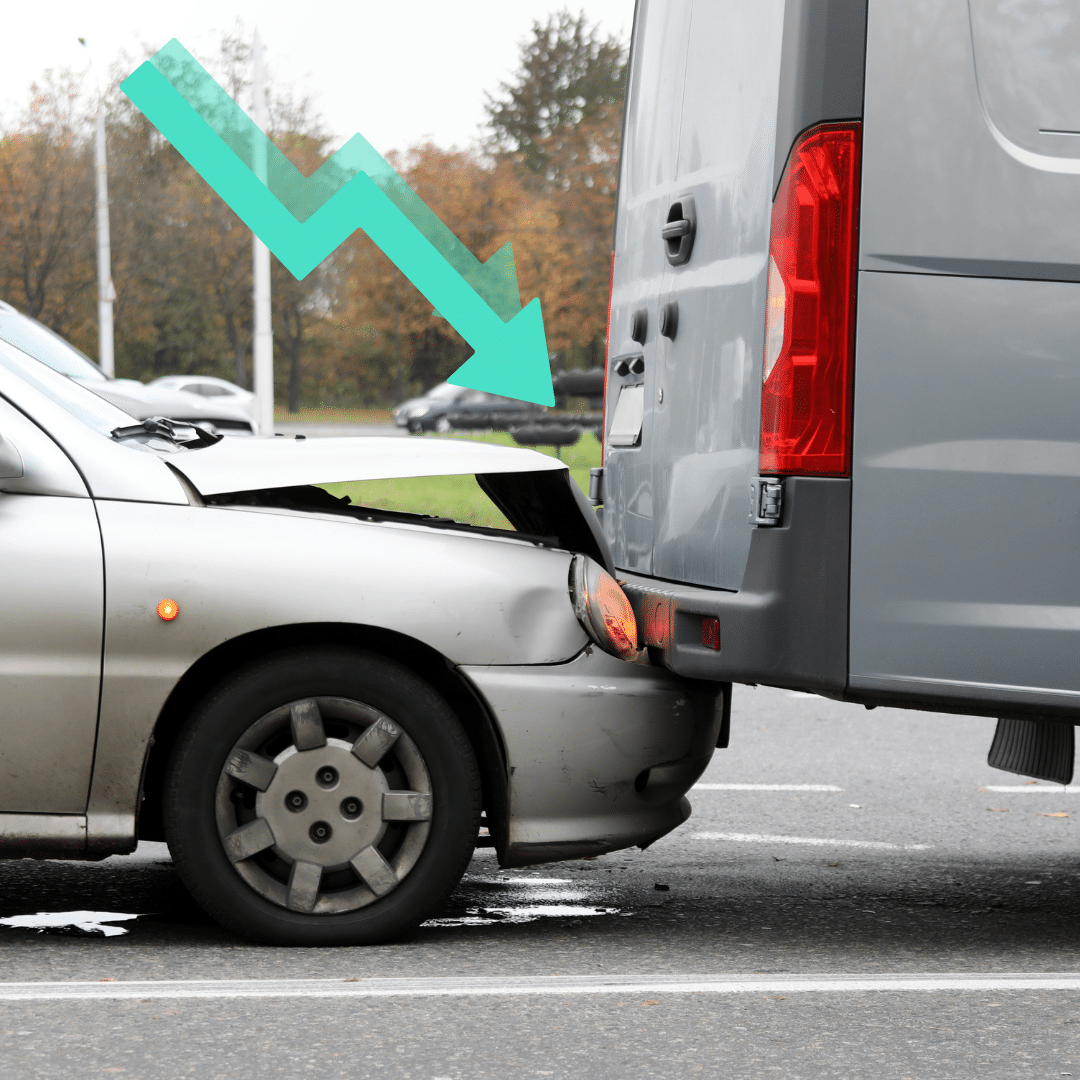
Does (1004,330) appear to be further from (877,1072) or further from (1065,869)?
(1065,869)

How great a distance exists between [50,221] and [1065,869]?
2858cm

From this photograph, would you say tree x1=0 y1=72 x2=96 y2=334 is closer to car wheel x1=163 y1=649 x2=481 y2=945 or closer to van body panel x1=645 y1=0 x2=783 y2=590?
van body panel x1=645 y1=0 x2=783 y2=590

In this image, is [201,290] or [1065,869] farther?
[201,290]

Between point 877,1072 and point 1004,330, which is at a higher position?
point 1004,330

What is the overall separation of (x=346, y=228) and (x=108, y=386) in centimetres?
3806

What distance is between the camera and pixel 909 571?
3.98 metres

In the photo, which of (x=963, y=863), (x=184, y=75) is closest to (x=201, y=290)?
(x=184, y=75)

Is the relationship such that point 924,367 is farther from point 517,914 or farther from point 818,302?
point 517,914

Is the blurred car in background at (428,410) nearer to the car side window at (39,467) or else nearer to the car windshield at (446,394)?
the car windshield at (446,394)

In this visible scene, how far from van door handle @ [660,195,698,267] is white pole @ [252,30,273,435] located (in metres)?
20.6

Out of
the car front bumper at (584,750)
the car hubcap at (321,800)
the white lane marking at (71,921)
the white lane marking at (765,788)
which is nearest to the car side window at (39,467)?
the car hubcap at (321,800)

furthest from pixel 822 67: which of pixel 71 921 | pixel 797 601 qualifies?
pixel 71 921

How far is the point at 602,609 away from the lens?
427 centimetres

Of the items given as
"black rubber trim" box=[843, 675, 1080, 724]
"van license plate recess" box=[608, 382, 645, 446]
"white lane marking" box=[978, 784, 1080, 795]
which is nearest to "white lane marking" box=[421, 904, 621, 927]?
"black rubber trim" box=[843, 675, 1080, 724]
